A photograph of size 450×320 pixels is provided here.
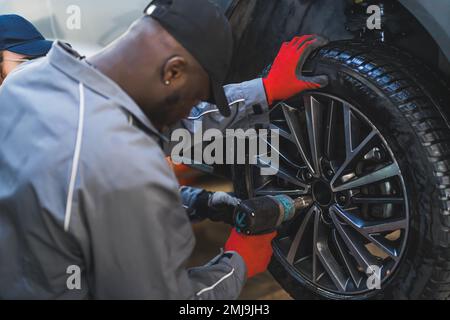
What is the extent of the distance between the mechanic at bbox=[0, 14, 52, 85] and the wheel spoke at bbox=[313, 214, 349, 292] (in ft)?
3.84

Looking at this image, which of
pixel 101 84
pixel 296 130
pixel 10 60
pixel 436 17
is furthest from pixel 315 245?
pixel 10 60

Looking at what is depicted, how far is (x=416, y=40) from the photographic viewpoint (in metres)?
1.66

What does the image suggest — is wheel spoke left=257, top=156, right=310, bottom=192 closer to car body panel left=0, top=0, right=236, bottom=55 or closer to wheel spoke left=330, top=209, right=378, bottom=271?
wheel spoke left=330, top=209, right=378, bottom=271

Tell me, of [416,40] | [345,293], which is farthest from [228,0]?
[345,293]

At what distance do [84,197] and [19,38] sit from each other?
1179 millimetres

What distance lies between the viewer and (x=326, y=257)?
177 centimetres

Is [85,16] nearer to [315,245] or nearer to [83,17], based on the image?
[83,17]

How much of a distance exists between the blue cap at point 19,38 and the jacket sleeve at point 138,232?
110 centimetres

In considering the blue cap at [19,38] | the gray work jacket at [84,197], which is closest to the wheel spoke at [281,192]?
the gray work jacket at [84,197]

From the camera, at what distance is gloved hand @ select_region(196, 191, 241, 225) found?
1826mm

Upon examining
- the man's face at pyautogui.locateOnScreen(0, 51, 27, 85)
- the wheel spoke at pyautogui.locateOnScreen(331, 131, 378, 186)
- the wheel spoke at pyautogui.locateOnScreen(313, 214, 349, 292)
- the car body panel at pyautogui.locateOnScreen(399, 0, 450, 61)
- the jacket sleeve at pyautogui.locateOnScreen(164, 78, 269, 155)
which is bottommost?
the wheel spoke at pyautogui.locateOnScreen(313, 214, 349, 292)

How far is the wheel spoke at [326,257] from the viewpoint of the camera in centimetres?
173

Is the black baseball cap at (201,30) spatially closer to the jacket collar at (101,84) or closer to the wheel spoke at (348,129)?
the jacket collar at (101,84)

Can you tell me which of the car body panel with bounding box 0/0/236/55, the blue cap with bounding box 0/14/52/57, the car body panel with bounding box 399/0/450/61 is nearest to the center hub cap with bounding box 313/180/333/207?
the car body panel with bounding box 399/0/450/61
